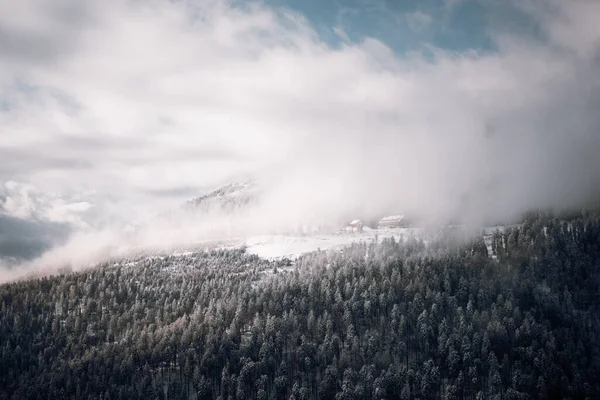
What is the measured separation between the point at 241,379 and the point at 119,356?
6330cm

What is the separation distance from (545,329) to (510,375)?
32960mm

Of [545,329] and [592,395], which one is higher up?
[545,329]

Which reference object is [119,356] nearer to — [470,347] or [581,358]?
[470,347]

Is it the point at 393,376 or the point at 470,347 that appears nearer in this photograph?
the point at 393,376

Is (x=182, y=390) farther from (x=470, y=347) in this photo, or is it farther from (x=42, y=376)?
(x=470, y=347)

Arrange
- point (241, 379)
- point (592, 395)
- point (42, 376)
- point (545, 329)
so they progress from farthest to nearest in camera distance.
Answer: point (42, 376), point (545, 329), point (241, 379), point (592, 395)

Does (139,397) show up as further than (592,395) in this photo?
Yes

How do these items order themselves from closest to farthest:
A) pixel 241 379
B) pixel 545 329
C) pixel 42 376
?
pixel 241 379, pixel 545 329, pixel 42 376

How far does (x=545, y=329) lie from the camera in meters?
186

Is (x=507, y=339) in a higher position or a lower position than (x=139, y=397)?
higher

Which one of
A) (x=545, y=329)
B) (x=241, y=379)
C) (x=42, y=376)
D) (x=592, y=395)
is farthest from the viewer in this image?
(x=42, y=376)

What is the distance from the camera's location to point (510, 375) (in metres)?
165

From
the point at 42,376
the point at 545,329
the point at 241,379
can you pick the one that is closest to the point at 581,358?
the point at 545,329

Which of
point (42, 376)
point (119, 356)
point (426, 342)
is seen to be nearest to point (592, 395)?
point (426, 342)
